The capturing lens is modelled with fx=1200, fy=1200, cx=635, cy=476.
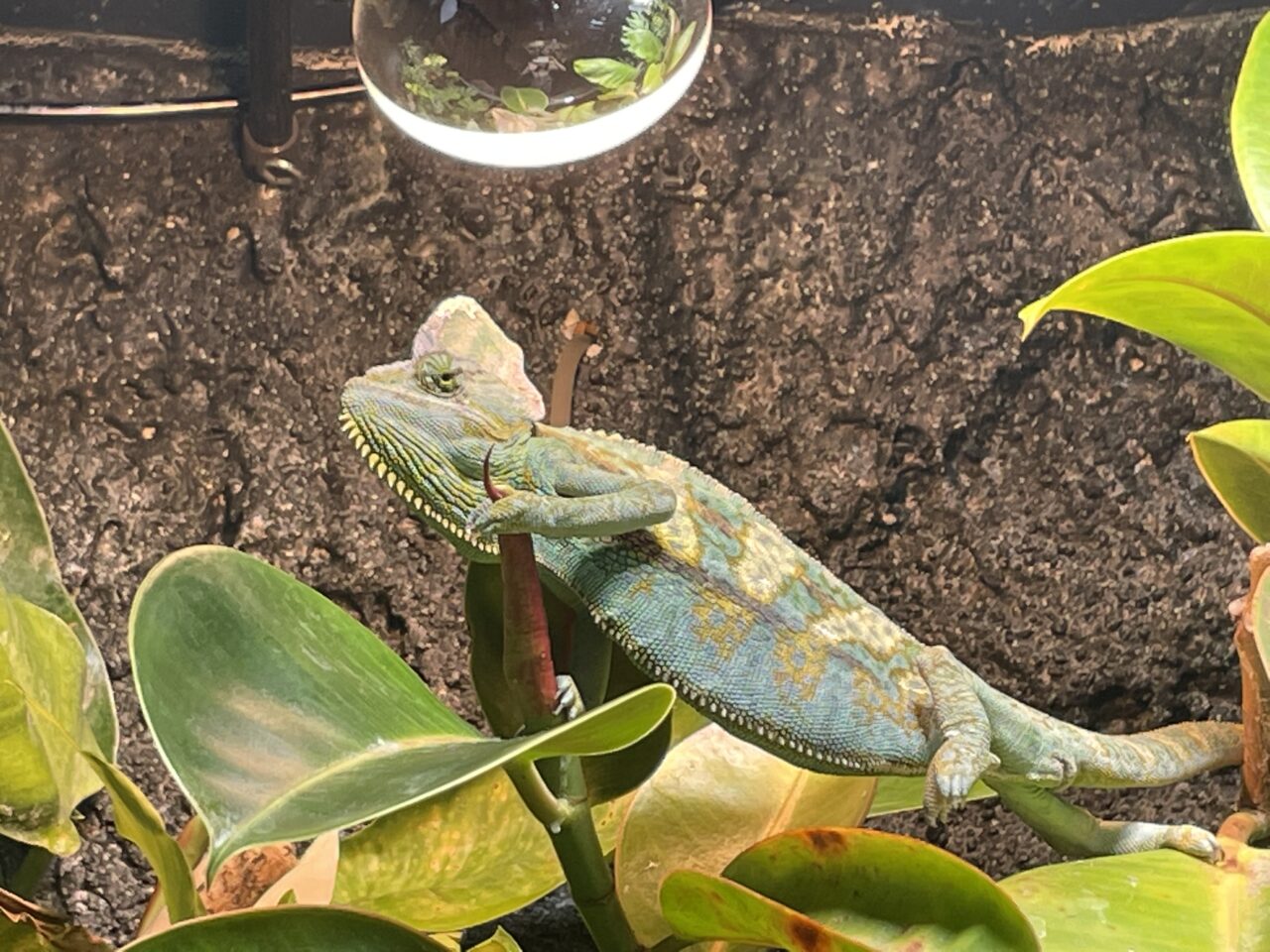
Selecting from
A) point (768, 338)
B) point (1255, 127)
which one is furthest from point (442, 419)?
point (768, 338)

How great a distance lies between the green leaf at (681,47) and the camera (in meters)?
1.05

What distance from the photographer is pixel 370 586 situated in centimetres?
126

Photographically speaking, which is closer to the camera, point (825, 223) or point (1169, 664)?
point (1169, 664)

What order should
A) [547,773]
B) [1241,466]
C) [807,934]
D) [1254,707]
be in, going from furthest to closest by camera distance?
[1241,466] < [1254,707] < [547,773] < [807,934]

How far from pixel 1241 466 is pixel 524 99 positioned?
0.65 metres

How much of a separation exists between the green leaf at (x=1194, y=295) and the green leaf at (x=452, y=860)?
46cm

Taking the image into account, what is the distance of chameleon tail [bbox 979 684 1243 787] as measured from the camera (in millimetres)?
806

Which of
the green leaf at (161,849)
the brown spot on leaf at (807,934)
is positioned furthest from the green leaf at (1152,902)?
the green leaf at (161,849)

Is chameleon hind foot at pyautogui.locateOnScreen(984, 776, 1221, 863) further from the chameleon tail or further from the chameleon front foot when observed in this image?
the chameleon front foot

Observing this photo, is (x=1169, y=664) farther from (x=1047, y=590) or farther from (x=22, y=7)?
(x=22, y=7)

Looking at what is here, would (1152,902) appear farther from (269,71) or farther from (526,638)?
(269,71)

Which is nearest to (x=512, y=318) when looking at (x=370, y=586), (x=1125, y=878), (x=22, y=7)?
(x=370, y=586)

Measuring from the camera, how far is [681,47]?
106 centimetres

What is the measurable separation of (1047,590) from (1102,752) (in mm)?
436
